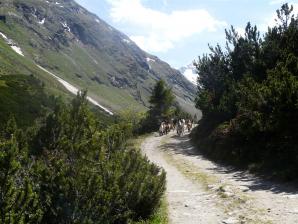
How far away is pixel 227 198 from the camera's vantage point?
15.3 meters

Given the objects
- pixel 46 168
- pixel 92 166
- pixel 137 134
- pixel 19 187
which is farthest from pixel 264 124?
pixel 137 134

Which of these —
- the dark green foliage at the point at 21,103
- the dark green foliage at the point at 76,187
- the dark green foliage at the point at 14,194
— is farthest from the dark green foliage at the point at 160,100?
the dark green foliage at the point at 14,194

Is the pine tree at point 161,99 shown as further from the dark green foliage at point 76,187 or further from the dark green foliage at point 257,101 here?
the dark green foliage at point 76,187

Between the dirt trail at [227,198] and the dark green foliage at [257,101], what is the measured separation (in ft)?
5.72

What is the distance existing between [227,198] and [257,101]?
25.2ft

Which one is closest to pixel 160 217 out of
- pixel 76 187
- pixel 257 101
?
pixel 76 187

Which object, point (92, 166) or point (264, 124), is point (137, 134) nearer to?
point (264, 124)

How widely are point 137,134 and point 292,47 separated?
4148 cm

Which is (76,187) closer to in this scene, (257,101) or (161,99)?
(257,101)

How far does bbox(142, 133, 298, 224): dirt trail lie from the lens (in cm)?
1278

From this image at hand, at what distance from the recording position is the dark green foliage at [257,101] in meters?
19.4

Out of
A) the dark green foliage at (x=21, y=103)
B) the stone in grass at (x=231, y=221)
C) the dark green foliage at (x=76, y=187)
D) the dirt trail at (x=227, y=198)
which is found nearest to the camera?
the dark green foliage at (x=76, y=187)

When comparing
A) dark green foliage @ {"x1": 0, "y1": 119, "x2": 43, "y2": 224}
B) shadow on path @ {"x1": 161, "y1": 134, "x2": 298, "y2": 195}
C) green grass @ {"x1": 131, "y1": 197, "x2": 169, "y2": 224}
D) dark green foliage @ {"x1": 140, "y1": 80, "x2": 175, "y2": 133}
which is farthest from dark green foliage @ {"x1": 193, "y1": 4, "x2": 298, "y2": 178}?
dark green foliage @ {"x1": 140, "y1": 80, "x2": 175, "y2": 133}

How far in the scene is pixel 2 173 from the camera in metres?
9.62
